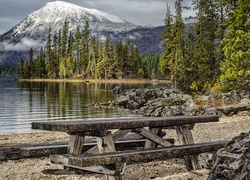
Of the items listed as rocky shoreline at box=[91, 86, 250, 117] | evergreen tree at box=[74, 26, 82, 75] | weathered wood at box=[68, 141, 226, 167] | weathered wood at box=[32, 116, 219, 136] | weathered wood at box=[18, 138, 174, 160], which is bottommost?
rocky shoreline at box=[91, 86, 250, 117]

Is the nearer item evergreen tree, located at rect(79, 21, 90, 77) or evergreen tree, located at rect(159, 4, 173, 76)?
evergreen tree, located at rect(159, 4, 173, 76)

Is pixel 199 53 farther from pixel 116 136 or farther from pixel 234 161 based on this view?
pixel 234 161

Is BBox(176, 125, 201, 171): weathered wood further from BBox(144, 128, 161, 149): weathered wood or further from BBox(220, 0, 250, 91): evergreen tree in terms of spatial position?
BBox(220, 0, 250, 91): evergreen tree

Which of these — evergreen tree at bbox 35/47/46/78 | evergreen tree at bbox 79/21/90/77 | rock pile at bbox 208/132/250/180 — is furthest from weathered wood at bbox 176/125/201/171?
evergreen tree at bbox 35/47/46/78

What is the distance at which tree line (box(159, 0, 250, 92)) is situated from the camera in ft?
97.1

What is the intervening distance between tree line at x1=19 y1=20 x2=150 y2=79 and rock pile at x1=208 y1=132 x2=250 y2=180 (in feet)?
335

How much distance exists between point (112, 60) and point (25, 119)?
8374 cm

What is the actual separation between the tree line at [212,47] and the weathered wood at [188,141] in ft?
74.6

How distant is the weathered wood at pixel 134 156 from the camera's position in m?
5.41

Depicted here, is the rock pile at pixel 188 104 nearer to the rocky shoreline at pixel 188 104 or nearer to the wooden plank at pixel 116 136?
the rocky shoreline at pixel 188 104

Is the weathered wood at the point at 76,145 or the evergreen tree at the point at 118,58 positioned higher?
the evergreen tree at the point at 118,58

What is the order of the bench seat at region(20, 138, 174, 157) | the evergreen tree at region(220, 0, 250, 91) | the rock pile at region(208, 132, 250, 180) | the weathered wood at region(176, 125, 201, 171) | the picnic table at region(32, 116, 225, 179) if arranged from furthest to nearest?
the evergreen tree at region(220, 0, 250, 91)
the weathered wood at region(176, 125, 201, 171)
the bench seat at region(20, 138, 174, 157)
the picnic table at region(32, 116, 225, 179)
the rock pile at region(208, 132, 250, 180)

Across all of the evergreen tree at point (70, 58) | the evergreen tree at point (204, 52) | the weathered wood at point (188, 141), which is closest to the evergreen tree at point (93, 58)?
the evergreen tree at point (70, 58)

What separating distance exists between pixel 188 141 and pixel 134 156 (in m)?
2.06
